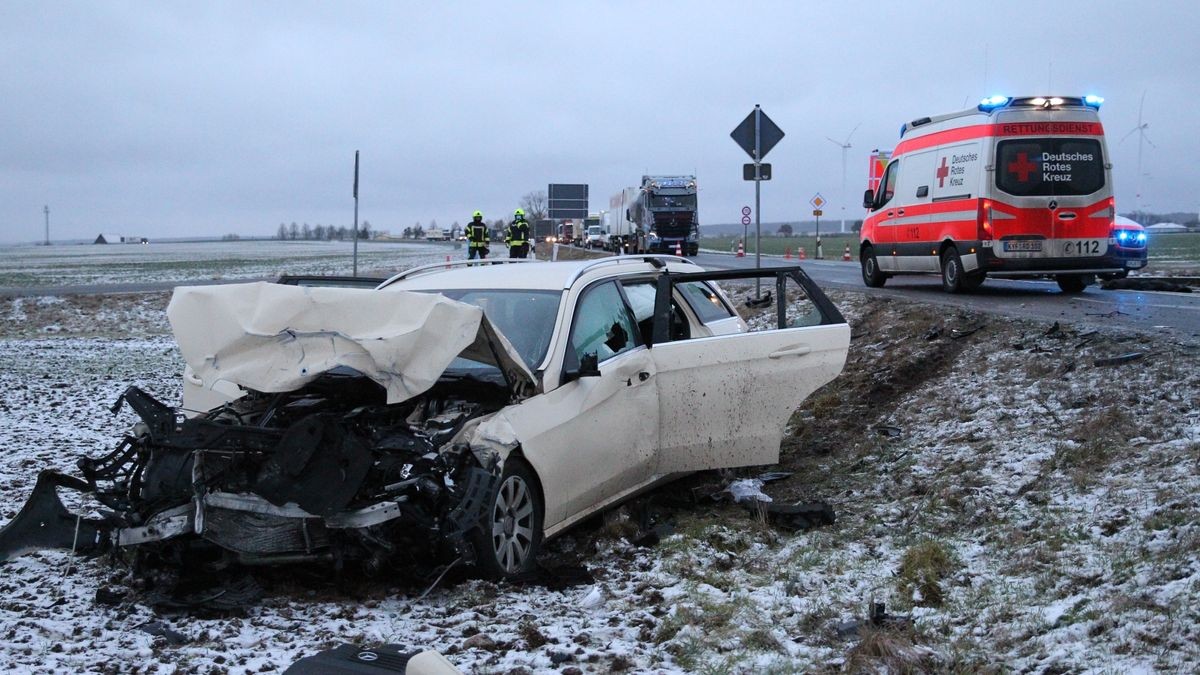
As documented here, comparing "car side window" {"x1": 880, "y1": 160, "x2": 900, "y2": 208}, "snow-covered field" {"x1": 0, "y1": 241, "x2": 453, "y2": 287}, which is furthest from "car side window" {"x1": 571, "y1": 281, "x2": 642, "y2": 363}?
"snow-covered field" {"x1": 0, "y1": 241, "x2": 453, "y2": 287}

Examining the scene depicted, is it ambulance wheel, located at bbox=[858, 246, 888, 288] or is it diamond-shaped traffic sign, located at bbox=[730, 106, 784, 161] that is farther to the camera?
ambulance wheel, located at bbox=[858, 246, 888, 288]

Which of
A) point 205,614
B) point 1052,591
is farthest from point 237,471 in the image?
point 1052,591

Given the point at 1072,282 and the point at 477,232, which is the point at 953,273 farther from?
the point at 477,232

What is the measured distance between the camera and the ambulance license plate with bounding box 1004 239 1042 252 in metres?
15.4

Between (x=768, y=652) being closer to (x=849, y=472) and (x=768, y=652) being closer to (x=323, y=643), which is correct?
(x=323, y=643)

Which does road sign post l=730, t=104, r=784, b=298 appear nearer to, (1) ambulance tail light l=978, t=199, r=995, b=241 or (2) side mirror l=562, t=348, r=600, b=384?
(1) ambulance tail light l=978, t=199, r=995, b=241

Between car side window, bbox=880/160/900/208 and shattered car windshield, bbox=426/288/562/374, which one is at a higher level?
car side window, bbox=880/160/900/208

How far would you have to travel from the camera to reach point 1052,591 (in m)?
4.81

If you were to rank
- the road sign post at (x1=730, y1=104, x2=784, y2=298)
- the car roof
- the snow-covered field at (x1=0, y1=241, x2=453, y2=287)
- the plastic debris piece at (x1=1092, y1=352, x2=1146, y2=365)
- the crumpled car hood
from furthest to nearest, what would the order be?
the snow-covered field at (x1=0, y1=241, x2=453, y2=287) → the road sign post at (x1=730, y1=104, x2=784, y2=298) → the plastic debris piece at (x1=1092, y1=352, x2=1146, y2=365) → the car roof → the crumpled car hood

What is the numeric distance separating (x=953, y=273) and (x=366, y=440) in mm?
12918

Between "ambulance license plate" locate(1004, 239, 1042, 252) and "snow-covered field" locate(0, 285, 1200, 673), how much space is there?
6.62 metres

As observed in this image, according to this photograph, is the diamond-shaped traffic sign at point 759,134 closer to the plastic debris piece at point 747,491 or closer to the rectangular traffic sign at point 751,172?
the rectangular traffic sign at point 751,172

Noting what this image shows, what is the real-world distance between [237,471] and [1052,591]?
12.2 feet

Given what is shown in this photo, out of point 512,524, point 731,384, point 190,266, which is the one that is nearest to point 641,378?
point 731,384
